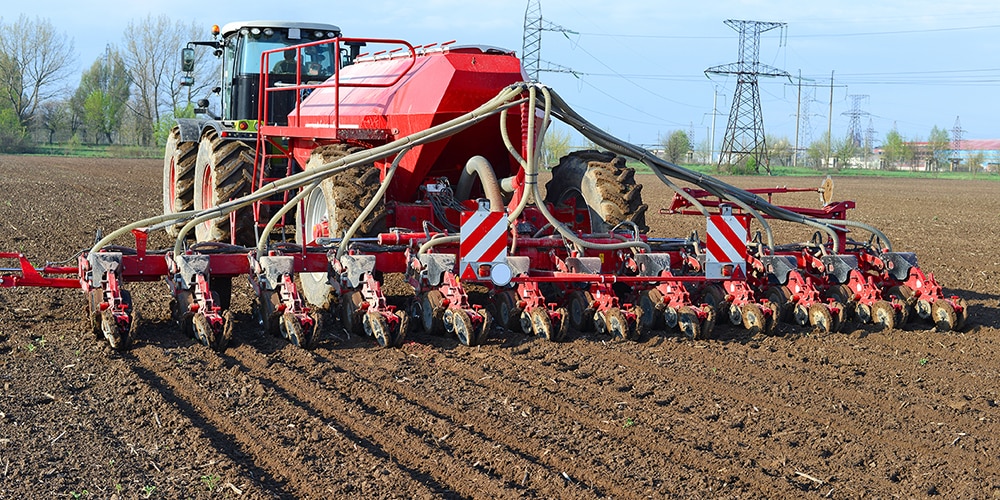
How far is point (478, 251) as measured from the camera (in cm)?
684

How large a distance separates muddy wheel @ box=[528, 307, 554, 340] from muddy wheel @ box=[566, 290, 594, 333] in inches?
14.1

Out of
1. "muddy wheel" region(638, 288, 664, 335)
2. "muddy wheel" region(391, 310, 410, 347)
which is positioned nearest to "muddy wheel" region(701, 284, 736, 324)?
"muddy wheel" region(638, 288, 664, 335)

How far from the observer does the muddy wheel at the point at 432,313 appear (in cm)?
671

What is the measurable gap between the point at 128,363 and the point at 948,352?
4950 millimetres

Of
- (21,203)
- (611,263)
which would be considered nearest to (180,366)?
(611,263)

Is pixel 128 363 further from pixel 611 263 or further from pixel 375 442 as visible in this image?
pixel 611 263

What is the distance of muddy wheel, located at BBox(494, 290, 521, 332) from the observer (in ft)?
22.7

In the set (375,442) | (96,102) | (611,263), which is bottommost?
(375,442)

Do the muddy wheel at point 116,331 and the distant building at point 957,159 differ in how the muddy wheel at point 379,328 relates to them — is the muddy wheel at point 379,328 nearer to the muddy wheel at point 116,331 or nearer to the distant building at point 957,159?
the muddy wheel at point 116,331

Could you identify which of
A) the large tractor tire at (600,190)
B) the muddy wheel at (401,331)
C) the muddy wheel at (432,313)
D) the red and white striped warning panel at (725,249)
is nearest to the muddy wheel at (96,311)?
the muddy wheel at (401,331)

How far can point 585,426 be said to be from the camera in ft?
15.9

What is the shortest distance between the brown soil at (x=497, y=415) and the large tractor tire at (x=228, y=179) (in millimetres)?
2572

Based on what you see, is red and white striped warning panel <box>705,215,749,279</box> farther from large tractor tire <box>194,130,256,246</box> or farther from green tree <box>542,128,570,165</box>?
green tree <box>542,128,570,165</box>

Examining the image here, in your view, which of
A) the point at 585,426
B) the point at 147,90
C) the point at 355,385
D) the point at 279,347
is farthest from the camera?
the point at 147,90
